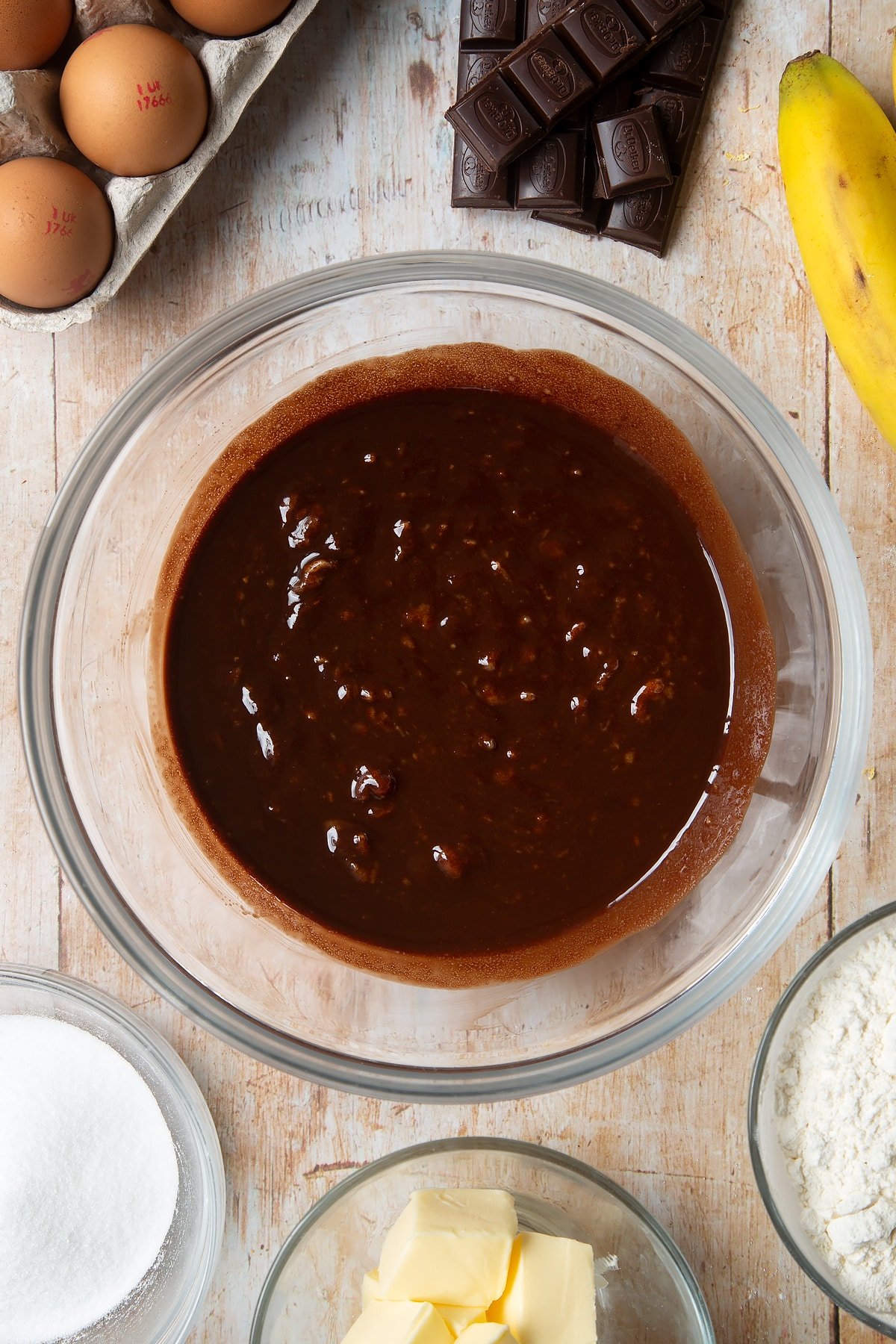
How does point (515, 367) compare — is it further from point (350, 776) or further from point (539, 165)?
point (350, 776)

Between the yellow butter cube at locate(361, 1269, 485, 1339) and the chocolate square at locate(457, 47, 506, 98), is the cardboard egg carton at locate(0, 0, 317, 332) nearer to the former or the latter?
the chocolate square at locate(457, 47, 506, 98)

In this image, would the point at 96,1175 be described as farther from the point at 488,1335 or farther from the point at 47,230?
the point at 47,230

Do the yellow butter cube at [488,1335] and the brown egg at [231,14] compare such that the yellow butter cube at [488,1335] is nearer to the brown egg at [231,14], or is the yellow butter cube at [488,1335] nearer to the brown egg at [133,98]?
the brown egg at [133,98]

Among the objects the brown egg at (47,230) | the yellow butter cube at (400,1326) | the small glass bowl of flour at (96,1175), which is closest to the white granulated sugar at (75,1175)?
the small glass bowl of flour at (96,1175)

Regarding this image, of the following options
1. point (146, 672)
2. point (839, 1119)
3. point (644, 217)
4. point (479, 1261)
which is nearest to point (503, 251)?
point (644, 217)

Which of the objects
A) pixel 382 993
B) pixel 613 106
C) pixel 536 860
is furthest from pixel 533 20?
pixel 382 993
